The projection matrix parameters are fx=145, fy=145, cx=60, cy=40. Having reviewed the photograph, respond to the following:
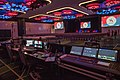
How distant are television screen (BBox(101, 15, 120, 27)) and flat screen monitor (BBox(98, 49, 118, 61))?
9.30m

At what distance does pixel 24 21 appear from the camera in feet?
56.3

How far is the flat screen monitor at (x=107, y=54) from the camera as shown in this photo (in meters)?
2.56

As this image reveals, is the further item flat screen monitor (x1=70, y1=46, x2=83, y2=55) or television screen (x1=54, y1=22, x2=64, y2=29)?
television screen (x1=54, y1=22, x2=64, y2=29)

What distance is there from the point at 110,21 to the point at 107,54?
995 centimetres

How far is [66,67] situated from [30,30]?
16448 millimetres

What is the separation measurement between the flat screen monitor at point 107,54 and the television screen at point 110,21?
930 centimetres

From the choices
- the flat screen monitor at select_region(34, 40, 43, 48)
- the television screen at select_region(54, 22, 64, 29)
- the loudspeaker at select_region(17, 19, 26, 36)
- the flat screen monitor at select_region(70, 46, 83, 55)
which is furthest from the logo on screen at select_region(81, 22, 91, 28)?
the flat screen monitor at select_region(70, 46, 83, 55)

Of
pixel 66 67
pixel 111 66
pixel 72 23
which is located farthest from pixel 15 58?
pixel 72 23

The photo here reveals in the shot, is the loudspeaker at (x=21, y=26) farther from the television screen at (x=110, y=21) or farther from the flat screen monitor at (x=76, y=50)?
the flat screen monitor at (x=76, y=50)

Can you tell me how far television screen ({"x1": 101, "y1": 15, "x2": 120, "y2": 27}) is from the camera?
37.0 feet

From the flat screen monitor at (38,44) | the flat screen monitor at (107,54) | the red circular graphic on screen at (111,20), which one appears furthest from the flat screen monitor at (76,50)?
the red circular graphic on screen at (111,20)

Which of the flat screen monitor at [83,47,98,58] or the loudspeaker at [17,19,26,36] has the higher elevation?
the loudspeaker at [17,19,26,36]

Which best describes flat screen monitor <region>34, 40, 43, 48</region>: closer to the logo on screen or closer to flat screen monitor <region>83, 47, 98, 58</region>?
flat screen monitor <region>83, 47, 98, 58</region>

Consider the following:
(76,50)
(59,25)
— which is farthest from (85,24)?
(76,50)
